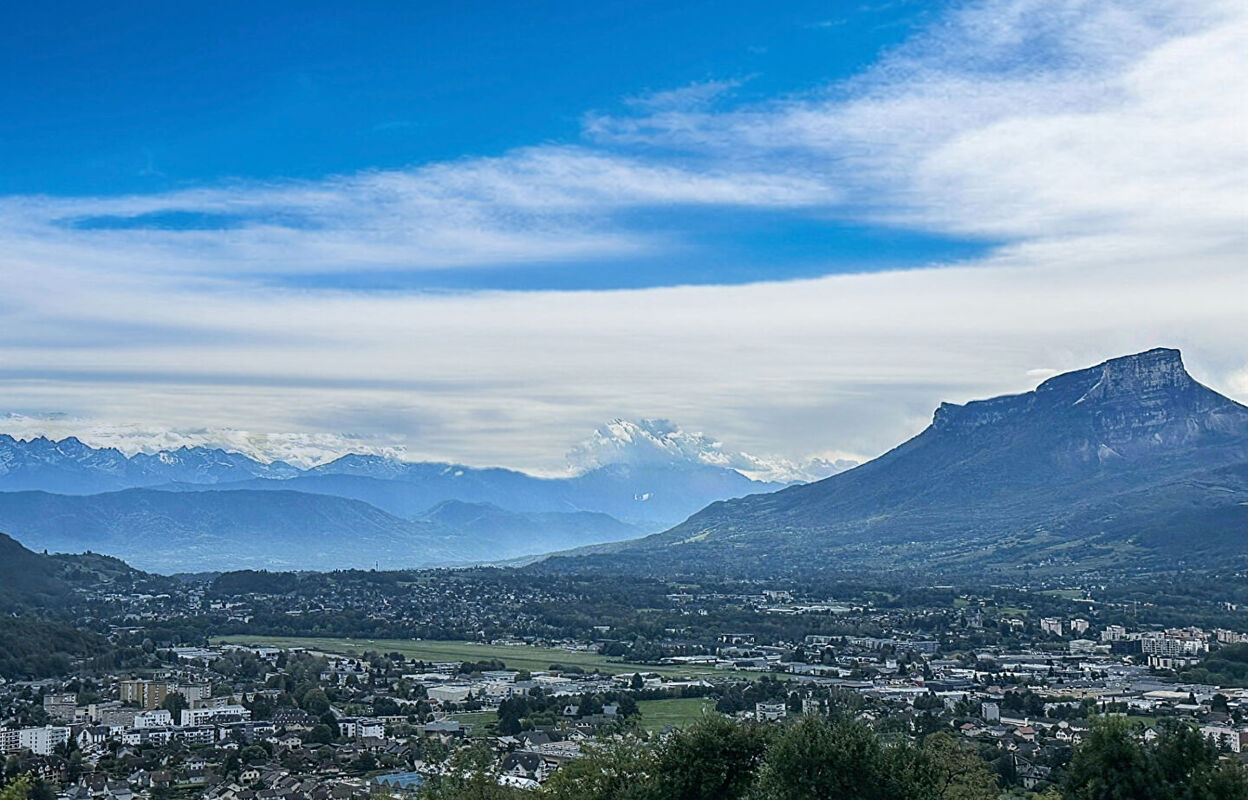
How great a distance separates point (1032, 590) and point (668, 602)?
113 feet

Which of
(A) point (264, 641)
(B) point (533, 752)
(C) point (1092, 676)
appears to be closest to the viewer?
(B) point (533, 752)

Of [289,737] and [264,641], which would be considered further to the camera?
[264,641]

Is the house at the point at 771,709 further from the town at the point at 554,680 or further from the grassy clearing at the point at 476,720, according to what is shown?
the grassy clearing at the point at 476,720

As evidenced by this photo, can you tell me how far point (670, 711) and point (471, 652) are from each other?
121 ft

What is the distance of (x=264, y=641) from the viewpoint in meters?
107

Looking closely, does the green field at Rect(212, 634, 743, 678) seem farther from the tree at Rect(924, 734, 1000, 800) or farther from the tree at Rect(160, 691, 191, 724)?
the tree at Rect(924, 734, 1000, 800)

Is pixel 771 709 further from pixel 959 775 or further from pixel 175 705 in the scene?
pixel 959 775

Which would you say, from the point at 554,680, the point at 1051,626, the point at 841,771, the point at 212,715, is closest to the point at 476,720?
the point at 212,715

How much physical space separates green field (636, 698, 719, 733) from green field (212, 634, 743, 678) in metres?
11.5

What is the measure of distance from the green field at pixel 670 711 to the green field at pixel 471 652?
1152 centimetres

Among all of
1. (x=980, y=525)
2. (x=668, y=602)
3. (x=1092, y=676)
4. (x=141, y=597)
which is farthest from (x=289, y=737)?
(x=980, y=525)

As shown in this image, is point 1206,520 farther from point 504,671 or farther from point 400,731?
point 400,731

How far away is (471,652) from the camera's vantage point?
98.1m

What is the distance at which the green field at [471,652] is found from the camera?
85750mm
